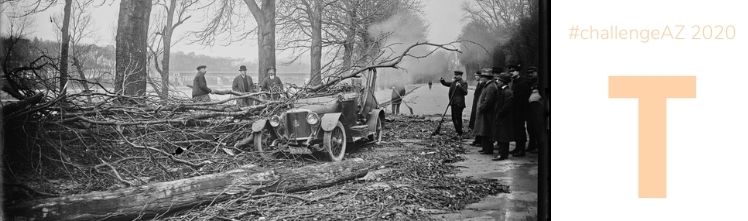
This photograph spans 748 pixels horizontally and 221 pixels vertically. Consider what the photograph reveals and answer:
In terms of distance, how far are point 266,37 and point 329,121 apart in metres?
0.46

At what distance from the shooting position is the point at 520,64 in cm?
275

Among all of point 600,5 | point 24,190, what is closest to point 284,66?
point 24,190

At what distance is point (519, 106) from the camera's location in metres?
2.79

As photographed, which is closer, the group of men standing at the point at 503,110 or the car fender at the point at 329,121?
the car fender at the point at 329,121

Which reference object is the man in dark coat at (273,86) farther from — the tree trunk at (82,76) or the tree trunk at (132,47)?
the tree trunk at (82,76)

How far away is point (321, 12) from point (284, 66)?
0.98 ft

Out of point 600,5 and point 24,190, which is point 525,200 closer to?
point 600,5

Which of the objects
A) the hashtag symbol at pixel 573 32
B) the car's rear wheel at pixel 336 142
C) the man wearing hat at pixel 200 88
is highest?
the hashtag symbol at pixel 573 32

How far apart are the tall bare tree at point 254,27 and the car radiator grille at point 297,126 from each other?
21 centimetres

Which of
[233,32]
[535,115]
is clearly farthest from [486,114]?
[233,32]

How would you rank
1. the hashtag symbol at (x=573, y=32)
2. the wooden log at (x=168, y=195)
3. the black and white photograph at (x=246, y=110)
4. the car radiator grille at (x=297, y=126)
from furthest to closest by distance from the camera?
1. the hashtag symbol at (x=573, y=32)
2. the car radiator grille at (x=297, y=126)
3. the black and white photograph at (x=246, y=110)
4. the wooden log at (x=168, y=195)

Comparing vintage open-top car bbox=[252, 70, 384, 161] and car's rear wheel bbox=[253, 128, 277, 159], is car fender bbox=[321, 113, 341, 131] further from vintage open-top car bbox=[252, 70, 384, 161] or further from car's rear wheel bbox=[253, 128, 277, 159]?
car's rear wheel bbox=[253, 128, 277, 159]

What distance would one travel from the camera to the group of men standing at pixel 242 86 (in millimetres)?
2380

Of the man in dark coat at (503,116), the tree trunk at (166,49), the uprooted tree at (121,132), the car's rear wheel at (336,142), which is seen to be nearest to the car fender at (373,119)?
the car's rear wheel at (336,142)
